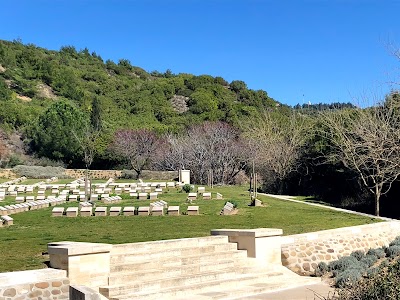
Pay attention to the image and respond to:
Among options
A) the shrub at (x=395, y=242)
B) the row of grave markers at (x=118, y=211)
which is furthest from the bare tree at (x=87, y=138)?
the shrub at (x=395, y=242)

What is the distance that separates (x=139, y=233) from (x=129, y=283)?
4322mm

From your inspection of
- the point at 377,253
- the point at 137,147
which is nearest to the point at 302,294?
the point at 377,253

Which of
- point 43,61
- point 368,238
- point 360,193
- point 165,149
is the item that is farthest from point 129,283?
point 43,61

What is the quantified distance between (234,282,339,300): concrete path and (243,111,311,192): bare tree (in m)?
25.1

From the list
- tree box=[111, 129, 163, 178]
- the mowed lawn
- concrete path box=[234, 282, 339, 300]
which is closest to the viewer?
concrete path box=[234, 282, 339, 300]

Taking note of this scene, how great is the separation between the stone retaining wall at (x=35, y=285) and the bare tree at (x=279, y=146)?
1113 inches

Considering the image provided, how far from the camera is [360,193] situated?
93.4 feet

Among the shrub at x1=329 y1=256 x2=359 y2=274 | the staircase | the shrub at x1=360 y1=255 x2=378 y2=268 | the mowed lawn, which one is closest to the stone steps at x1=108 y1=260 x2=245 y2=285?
the staircase

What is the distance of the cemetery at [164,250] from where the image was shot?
8.54 meters

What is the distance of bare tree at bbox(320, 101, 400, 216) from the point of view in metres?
19.5

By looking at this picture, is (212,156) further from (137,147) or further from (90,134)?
(90,134)

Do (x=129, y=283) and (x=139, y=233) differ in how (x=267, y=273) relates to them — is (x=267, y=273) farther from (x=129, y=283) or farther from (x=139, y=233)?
(x=139, y=233)

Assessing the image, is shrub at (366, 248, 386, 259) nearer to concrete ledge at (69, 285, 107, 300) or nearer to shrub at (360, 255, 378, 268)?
shrub at (360, 255, 378, 268)

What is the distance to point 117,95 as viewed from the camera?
276 ft
